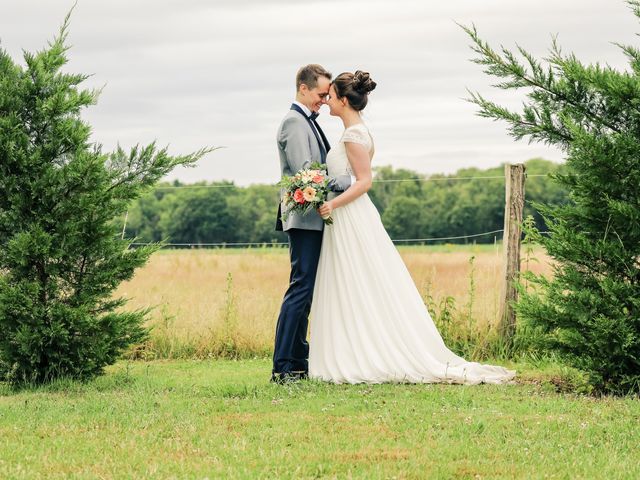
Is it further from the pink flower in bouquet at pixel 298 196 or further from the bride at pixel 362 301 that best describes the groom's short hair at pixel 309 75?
the pink flower in bouquet at pixel 298 196

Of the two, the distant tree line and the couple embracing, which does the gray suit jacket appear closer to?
the couple embracing

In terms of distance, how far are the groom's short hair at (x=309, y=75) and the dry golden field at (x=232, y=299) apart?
2.78 m

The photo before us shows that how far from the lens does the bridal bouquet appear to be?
8.00 meters

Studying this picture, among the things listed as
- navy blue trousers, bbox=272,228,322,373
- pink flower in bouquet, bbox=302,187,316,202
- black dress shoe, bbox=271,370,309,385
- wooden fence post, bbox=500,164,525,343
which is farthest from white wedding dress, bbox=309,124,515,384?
wooden fence post, bbox=500,164,525,343

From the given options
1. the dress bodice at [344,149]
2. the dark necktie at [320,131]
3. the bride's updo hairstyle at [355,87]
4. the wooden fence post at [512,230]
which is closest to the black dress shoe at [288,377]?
the dress bodice at [344,149]

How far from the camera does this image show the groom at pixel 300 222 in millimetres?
8344

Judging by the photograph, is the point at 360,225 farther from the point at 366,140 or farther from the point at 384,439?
the point at 384,439

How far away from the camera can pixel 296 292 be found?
8.41 m

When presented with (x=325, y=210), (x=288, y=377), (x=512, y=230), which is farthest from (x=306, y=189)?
(x=512, y=230)

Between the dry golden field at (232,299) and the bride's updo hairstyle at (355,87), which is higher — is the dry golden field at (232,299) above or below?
below

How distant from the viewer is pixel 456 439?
6102 mm

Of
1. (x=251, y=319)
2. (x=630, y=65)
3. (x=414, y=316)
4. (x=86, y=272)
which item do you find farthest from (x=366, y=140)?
(x=251, y=319)

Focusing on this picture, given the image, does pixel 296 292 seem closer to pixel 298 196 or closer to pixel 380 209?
pixel 298 196

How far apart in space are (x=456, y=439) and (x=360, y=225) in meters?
3.04
